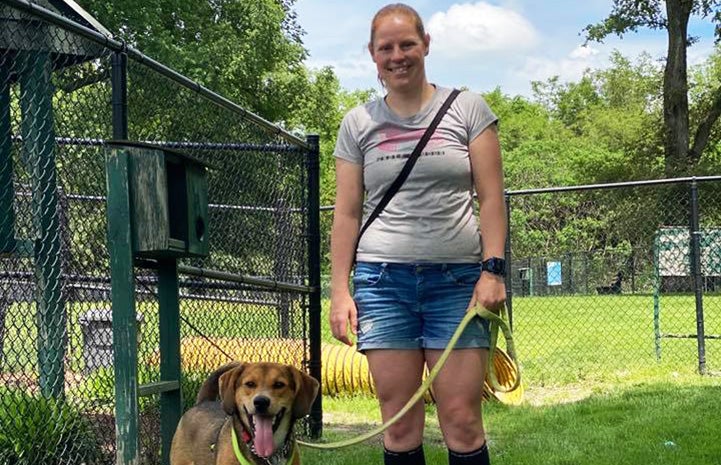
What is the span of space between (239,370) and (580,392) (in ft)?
19.0

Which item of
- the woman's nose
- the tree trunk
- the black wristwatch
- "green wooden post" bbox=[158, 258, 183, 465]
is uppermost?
the tree trunk

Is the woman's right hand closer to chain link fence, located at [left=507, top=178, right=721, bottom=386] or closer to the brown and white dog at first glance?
the brown and white dog

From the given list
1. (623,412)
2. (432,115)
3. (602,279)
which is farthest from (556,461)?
(602,279)

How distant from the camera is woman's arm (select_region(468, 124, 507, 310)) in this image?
330 centimetres

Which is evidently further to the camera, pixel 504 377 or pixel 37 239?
pixel 504 377

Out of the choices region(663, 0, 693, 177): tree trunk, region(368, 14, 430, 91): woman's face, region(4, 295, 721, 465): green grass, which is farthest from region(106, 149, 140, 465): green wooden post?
region(663, 0, 693, 177): tree trunk

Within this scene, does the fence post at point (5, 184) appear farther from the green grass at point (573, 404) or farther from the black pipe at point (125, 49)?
the black pipe at point (125, 49)

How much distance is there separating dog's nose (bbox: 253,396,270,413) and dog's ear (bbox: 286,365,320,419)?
0.61 feet

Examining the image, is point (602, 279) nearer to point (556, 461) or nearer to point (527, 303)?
point (527, 303)

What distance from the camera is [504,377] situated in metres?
8.39

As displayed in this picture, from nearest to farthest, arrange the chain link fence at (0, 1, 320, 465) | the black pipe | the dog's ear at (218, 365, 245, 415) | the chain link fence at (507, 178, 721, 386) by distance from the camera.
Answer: the black pipe → the dog's ear at (218, 365, 245, 415) → the chain link fence at (0, 1, 320, 465) → the chain link fence at (507, 178, 721, 386)

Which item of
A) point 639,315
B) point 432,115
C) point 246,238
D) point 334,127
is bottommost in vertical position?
point 639,315

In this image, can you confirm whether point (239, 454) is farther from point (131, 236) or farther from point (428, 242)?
point (428, 242)

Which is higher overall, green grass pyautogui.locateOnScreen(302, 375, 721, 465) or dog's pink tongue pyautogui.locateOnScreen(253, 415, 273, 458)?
dog's pink tongue pyautogui.locateOnScreen(253, 415, 273, 458)
